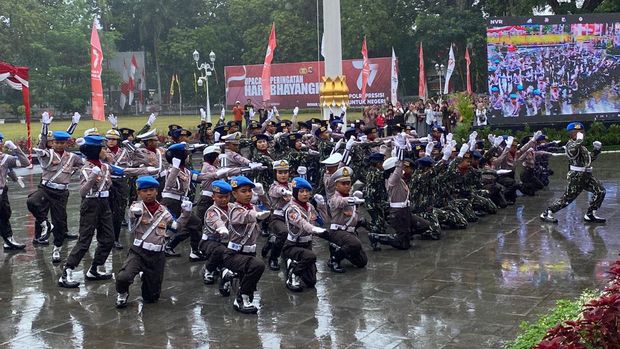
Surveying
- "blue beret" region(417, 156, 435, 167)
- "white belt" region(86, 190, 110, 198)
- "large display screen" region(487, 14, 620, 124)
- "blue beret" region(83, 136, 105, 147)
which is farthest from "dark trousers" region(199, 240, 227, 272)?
"large display screen" region(487, 14, 620, 124)

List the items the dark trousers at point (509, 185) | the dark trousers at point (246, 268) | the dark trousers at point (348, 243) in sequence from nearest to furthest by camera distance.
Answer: the dark trousers at point (246, 268) → the dark trousers at point (348, 243) → the dark trousers at point (509, 185)

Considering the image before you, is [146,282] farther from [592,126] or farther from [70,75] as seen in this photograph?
[70,75]

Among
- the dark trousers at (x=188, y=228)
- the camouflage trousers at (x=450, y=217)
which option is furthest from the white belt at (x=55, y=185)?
the camouflage trousers at (x=450, y=217)

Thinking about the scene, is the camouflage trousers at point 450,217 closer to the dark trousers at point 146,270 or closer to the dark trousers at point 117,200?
the dark trousers at point 117,200

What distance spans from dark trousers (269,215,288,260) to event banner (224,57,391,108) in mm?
32827

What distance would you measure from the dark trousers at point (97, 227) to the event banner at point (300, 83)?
3310cm

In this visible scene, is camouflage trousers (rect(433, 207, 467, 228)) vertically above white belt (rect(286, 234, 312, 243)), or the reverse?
white belt (rect(286, 234, 312, 243))

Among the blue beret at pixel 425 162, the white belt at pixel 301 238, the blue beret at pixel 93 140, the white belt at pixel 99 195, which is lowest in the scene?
the white belt at pixel 301 238

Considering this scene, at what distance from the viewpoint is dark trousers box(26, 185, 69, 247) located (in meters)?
11.6

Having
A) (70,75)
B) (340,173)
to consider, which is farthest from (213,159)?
(70,75)

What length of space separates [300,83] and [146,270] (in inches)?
1402

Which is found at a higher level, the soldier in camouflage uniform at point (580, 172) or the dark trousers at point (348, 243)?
the soldier in camouflage uniform at point (580, 172)

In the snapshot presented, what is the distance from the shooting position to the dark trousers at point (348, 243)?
10.4 m

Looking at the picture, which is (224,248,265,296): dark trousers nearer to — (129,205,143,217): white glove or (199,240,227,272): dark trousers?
(199,240,227,272): dark trousers
